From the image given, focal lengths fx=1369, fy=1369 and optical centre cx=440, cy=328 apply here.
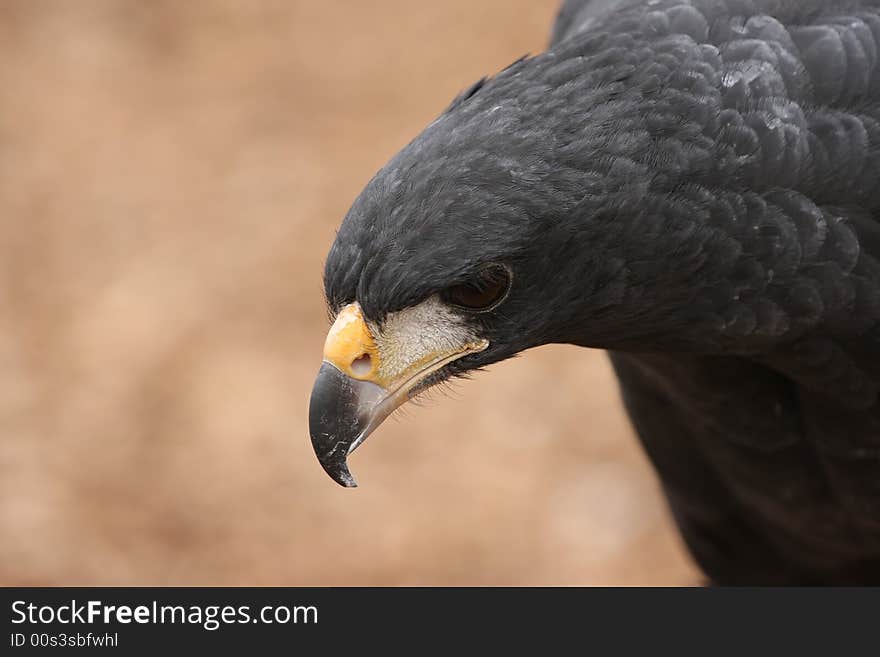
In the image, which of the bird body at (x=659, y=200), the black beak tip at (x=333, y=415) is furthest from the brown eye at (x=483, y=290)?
the black beak tip at (x=333, y=415)

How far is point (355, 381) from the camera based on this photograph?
9.35 ft

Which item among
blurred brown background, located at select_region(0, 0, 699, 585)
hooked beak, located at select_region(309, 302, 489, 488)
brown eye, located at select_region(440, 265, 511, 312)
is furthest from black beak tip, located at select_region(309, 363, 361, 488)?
blurred brown background, located at select_region(0, 0, 699, 585)

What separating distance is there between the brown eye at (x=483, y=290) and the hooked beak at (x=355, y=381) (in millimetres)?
113

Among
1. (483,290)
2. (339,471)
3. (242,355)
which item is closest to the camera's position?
(483,290)

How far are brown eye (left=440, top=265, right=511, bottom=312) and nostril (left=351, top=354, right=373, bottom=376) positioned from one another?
217 millimetres

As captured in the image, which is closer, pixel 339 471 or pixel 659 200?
pixel 659 200

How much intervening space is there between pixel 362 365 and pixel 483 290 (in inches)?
12.1

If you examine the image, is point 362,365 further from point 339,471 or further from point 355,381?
point 339,471

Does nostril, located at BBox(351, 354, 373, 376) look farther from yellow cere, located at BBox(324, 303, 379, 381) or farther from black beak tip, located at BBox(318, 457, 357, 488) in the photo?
black beak tip, located at BBox(318, 457, 357, 488)

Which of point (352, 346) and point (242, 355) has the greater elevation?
point (242, 355)

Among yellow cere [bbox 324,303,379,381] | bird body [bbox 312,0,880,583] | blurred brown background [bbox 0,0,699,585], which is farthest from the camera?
blurred brown background [bbox 0,0,699,585]

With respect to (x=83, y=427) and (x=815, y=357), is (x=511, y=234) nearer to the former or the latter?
(x=815, y=357)

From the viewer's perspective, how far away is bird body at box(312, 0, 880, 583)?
2.68 metres

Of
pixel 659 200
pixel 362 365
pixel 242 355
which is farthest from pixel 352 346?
pixel 242 355
